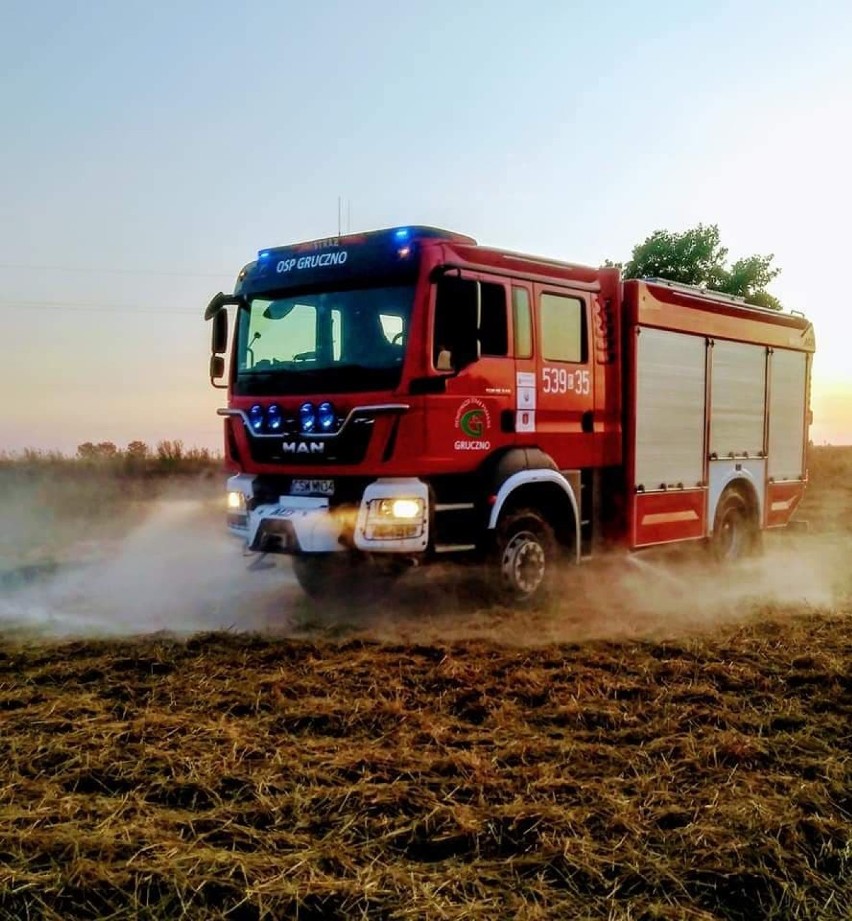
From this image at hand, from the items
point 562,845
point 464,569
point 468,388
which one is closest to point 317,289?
point 468,388

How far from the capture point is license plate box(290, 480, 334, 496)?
7.97m

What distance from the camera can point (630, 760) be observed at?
14.9 ft

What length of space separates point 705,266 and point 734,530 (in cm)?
1480

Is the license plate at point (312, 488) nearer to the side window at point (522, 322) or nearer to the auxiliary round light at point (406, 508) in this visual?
the auxiliary round light at point (406, 508)

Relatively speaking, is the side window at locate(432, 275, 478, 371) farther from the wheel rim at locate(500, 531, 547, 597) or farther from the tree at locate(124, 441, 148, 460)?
the tree at locate(124, 441, 148, 460)

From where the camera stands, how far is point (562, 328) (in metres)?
8.84

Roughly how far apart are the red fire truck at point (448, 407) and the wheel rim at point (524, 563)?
0.06 ft

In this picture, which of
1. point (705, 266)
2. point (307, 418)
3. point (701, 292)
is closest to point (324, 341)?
point (307, 418)

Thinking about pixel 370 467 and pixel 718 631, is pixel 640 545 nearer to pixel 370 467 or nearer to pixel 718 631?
pixel 718 631

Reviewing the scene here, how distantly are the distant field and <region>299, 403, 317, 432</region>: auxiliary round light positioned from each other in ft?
5.50

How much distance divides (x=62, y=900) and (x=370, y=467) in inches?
185

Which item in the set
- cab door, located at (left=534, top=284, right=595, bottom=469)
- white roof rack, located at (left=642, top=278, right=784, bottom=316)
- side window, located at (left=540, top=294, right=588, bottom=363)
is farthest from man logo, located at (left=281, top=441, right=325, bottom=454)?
white roof rack, located at (left=642, top=278, right=784, bottom=316)

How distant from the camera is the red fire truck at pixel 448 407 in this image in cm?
761

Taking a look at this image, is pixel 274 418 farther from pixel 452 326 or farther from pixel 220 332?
pixel 452 326
